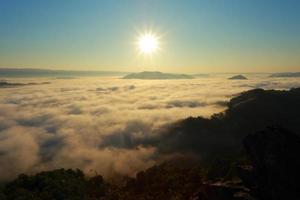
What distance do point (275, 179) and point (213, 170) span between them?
5428 centimetres

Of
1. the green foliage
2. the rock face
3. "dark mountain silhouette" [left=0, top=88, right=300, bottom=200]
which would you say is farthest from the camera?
the green foliage

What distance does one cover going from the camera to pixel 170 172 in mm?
131000

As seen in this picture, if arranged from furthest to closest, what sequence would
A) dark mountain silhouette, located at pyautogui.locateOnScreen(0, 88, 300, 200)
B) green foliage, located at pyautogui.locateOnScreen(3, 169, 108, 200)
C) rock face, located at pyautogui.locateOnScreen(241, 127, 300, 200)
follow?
green foliage, located at pyautogui.locateOnScreen(3, 169, 108, 200), dark mountain silhouette, located at pyautogui.locateOnScreen(0, 88, 300, 200), rock face, located at pyautogui.locateOnScreen(241, 127, 300, 200)

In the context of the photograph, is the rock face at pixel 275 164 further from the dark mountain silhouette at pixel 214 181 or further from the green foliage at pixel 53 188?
the green foliage at pixel 53 188

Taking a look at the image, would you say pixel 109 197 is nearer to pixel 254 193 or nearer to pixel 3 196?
pixel 3 196

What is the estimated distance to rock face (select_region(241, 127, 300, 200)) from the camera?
53.2 metres

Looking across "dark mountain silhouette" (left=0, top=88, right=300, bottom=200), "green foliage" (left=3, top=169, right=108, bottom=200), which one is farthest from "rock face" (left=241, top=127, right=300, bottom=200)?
"green foliage" (left=3, top=169, right=108, bottom=200)

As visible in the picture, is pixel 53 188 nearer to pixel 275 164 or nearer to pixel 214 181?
pixel 214 181

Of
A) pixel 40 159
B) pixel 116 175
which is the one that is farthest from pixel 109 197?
pixel 40 159

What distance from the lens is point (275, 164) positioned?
5491cm

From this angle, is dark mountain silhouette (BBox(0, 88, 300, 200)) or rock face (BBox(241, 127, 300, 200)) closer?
rock face (BBox(241, 127, 300, 200))

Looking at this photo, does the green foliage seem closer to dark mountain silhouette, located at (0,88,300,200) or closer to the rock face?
dark mountain silhouette, located at (0,88,300,200)

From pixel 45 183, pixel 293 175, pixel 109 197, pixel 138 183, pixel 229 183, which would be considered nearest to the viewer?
pixel 293 175

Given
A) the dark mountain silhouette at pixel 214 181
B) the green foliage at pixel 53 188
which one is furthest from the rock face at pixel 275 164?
the green foliage at pixel 53 188
